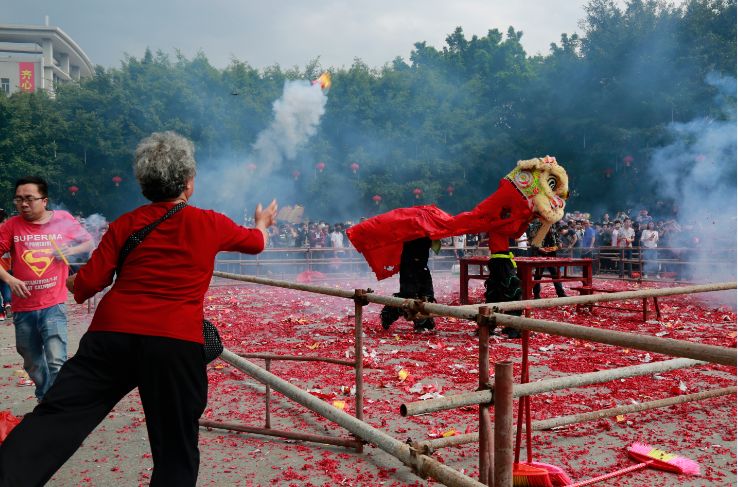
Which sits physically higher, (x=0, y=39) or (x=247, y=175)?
(x=0, y=39)

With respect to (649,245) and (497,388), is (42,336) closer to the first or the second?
(497,388)

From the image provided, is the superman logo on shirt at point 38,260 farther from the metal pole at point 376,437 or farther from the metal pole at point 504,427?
the metal pole at point 504,427

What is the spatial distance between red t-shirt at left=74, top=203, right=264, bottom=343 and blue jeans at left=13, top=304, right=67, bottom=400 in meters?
1.90

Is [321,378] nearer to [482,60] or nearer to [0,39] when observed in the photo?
[482,60]

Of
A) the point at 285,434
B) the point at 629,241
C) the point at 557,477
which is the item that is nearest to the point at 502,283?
the point at 285,434

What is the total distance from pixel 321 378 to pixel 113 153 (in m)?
26.4

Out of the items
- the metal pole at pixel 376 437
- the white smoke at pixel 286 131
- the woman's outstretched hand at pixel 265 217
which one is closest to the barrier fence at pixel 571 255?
the metal pole at pixel 376 437

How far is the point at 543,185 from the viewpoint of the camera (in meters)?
8.27

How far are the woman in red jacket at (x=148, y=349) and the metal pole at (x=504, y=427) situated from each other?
1208mm

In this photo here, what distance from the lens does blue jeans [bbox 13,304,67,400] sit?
14.4 feet

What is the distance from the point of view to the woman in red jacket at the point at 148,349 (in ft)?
8.25

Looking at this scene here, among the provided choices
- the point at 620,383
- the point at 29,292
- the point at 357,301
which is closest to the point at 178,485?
the point at 357,301

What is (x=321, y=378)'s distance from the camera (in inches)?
241

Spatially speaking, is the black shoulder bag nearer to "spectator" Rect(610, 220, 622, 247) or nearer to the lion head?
the lion head
